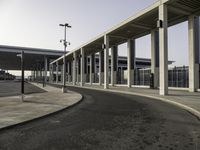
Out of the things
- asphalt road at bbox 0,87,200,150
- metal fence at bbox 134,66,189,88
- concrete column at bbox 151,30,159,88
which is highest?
concrete column at bbox 151,30,159,88

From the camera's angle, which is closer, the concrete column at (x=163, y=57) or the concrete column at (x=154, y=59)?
the concrete column at (x=163, y=57)

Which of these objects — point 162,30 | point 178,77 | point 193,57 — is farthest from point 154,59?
point 162,30

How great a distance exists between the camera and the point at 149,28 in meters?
35.4

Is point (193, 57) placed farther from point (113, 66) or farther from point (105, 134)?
point (113, 66)

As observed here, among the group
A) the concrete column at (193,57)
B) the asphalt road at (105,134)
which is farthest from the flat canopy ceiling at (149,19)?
the asphalt road at (105,134)

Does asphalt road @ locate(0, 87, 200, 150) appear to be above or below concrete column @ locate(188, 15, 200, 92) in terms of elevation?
below

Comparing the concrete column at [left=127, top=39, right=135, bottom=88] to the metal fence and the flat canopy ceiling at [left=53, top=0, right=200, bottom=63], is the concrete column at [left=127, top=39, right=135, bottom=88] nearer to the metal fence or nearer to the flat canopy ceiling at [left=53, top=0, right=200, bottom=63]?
the flat canopy ceiling at [left=53, top=0, right=200, bottom=63]

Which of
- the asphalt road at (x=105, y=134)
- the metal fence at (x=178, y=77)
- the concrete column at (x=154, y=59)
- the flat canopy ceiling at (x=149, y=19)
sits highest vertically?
the flat canopy ceiling at (x=149, y=19)

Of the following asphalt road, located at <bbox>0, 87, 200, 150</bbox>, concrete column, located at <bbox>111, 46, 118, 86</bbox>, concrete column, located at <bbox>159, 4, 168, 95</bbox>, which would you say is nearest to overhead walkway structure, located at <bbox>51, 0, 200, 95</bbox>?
concrete column, located at <bbox>159, 4, 168, 95</bbox>

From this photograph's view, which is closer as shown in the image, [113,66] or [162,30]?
[162,30]

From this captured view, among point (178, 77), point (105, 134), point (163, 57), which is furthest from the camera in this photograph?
point (178, 77)

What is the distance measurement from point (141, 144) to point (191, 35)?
23.9m

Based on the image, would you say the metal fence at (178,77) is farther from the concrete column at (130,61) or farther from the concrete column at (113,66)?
the concrete column at (113,66)

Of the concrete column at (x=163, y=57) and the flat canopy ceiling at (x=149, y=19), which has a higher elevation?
the flat canopy ceiling at (x=149, y=19)
